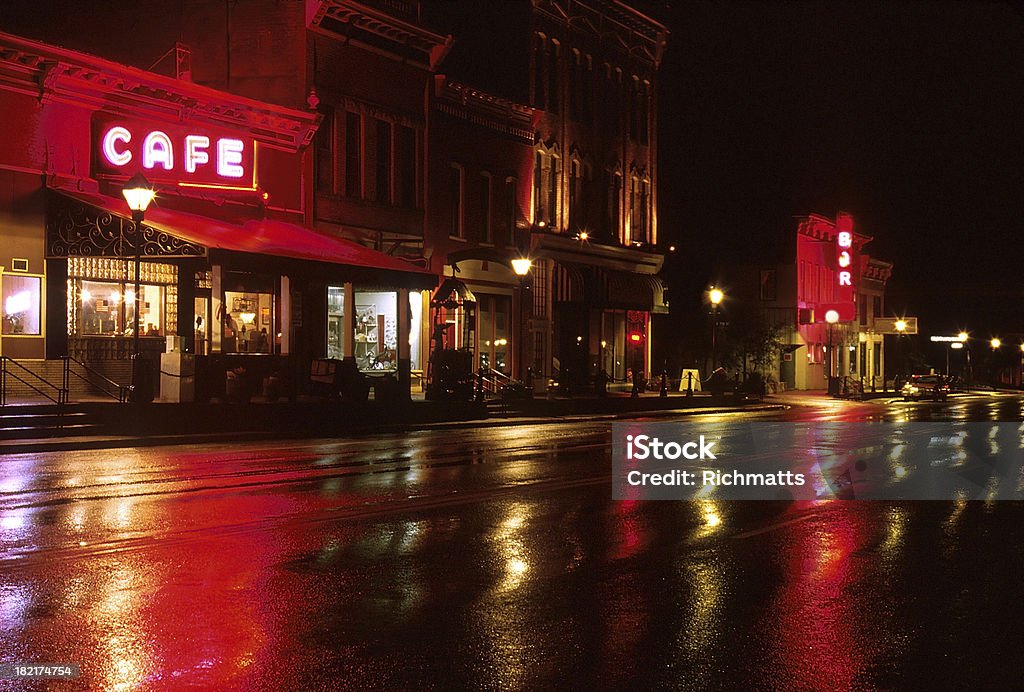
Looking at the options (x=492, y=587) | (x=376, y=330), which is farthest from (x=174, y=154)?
(x=492, y=587)

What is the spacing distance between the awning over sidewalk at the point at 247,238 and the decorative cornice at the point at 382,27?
6.09 metres

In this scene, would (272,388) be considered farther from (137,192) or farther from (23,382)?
(137,192)

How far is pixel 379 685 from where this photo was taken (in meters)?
6.25

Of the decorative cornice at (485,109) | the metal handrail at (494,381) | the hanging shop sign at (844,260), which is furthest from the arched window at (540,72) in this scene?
the hanging shop sign at (844,260)

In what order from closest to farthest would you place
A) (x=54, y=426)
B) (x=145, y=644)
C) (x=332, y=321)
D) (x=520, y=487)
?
(x=145, y=644), (x=520, y=487), (x=54, y=426), (x=332, y=321)

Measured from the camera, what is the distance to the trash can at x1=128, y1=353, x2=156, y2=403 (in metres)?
24.6

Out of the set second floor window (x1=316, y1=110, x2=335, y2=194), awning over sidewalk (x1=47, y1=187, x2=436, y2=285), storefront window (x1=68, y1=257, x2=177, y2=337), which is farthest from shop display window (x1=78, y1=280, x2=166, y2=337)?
second floor window (x1=316, y1=110, x2=335, y2=194)

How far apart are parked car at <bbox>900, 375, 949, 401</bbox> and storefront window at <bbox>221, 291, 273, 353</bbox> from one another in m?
37.6

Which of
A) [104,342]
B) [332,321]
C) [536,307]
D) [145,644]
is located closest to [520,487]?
[145,644]

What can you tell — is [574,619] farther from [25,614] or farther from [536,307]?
[536,307]

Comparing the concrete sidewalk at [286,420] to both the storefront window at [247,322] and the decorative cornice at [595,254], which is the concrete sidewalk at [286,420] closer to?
the storefront window at [247,322]

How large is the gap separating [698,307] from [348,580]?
5685cm

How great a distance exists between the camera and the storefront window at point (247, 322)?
102 feet

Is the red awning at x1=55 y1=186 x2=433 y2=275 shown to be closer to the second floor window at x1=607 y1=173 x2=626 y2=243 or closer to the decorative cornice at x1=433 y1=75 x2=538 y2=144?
the decorative cornice at x1=433 y1=75 x2=538 y2=144
